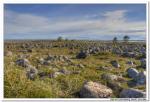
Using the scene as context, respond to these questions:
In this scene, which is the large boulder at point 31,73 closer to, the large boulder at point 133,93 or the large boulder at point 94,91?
the large boulder at point 94,91

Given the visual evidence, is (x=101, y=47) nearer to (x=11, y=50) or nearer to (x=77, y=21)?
(x=77, y=21)

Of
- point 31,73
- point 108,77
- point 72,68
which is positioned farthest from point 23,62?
point 108,77

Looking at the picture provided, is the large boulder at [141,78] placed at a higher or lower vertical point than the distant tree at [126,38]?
lower

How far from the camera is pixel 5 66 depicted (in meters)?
5.96

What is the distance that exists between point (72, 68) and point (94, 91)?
0.41 meters

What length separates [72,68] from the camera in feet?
19.7

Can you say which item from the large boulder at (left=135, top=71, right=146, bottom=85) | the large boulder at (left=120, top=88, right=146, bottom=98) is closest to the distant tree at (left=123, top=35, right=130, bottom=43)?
the large boulder at (left=135, top=71, right=146, bottom=85)

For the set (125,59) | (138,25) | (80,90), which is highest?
(138,25)

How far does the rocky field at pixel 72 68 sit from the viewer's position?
5910mm

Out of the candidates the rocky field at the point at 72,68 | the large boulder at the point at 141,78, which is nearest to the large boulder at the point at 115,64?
the rocky field at the point at 72,68

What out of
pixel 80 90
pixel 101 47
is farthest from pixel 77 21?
pixel 80 90

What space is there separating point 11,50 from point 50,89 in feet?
2.28

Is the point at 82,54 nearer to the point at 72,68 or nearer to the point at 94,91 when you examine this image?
the point at 72,68

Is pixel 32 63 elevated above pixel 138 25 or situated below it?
below
